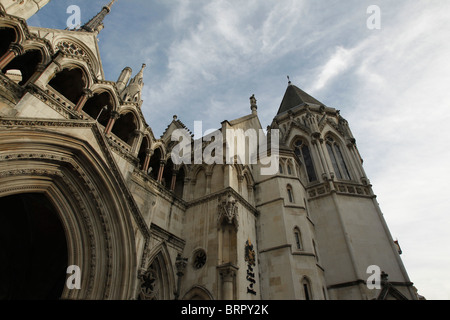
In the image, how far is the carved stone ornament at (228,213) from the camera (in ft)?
43.9

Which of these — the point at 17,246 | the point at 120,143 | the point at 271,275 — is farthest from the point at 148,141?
the point at 271,275

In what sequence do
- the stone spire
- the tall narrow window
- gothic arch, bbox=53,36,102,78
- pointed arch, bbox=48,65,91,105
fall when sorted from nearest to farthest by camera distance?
pointed arch, bbox=48,65,91,105, the tall narrow window, gothic arch, bbox=53,36,102,78, the stone spire

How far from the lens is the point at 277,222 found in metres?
15.9

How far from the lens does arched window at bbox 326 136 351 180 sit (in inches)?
829

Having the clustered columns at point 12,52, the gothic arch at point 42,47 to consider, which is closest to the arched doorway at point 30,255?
the clustered columns at point 12,52

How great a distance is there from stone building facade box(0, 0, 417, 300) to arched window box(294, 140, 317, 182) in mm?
127

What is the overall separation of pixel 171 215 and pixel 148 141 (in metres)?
4.37

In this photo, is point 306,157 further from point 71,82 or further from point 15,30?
point 15,30

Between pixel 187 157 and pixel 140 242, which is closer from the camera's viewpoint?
pixel 140 242

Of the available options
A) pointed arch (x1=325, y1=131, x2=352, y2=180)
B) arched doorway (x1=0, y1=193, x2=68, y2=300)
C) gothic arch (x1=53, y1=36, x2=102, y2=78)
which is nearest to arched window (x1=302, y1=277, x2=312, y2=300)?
pointed arch (x1=325, y1=131, x2=352, y2=180)

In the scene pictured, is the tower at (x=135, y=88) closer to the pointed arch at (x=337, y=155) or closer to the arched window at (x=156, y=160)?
the arched window at (x=156, y=160)

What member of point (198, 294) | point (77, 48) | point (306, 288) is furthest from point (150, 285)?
point (77, 48)

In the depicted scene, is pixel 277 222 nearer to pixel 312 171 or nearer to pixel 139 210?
pixel 312 171

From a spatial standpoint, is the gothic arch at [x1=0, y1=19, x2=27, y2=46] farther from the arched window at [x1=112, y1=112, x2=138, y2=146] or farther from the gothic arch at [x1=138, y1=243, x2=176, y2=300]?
the gothic arch at [x1=138, y1=243, x2=176, y2=300]
